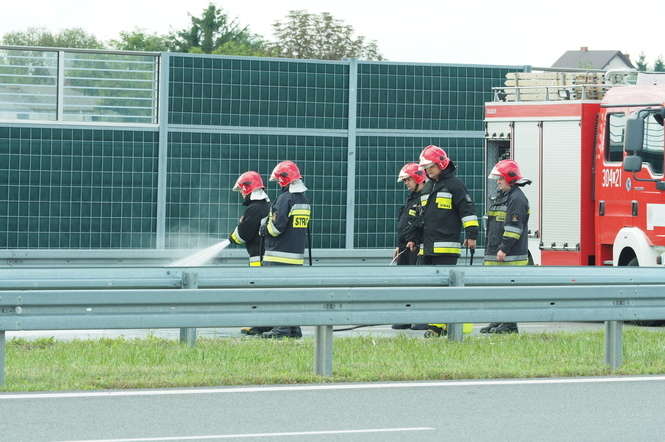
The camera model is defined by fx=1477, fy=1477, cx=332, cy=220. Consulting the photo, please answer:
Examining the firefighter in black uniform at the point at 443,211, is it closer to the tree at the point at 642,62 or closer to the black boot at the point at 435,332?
the black boot at the point at 435,332

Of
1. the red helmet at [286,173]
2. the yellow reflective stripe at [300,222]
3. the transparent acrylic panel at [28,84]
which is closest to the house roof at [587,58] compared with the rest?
the transparent acrylic panel at [28,84]

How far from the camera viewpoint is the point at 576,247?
17562mm

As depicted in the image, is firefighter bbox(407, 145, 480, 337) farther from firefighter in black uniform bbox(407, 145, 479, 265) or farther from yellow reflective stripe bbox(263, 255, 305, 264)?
yellow reflective stripe bbox(263, 255, 305, 264)

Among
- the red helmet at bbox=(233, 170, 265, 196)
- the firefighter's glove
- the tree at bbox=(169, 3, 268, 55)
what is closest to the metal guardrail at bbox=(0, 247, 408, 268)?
the red helmet at bbox=(233, 170, 265, 196)

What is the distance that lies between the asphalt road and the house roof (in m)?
137

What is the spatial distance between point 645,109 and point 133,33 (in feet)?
332

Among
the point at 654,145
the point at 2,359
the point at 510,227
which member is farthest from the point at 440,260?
the point at 2,359

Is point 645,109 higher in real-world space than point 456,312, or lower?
higher

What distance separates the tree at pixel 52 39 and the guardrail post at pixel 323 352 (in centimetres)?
10527

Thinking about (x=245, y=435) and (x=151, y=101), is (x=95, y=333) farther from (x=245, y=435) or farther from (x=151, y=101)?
(x=245, y=435)

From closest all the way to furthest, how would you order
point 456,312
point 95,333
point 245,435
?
point 245,435, point 456,312, point 95,333

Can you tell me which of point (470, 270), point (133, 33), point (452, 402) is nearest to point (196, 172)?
point (470, 270)

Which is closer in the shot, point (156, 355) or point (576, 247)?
point (156, 355)

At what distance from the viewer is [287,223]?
49.3 ft
